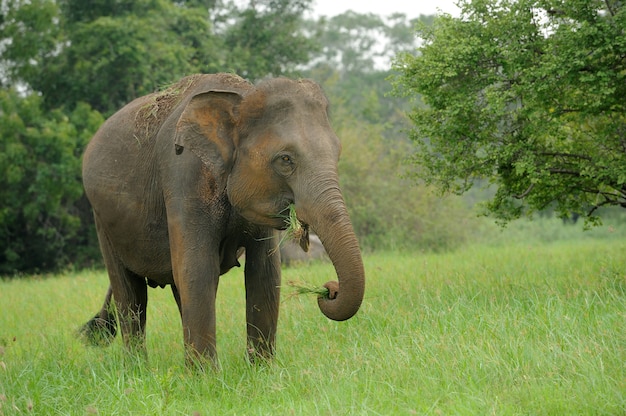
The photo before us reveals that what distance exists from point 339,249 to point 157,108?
7.81 feet

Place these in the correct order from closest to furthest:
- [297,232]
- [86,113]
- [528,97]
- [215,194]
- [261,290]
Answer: [297,232]
[215,194]
[261,290]
[528,97]
[86,113]

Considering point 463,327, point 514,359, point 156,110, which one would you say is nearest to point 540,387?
point 514,359

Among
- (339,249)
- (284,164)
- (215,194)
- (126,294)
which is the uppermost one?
(284,164)

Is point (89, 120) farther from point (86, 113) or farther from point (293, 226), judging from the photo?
point (293, 226)

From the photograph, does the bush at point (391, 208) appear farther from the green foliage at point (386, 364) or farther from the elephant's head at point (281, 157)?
the elephant's head at point (281, 157)

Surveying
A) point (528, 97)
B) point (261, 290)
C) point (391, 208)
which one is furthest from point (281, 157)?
point (391, 208)

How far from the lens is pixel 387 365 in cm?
574

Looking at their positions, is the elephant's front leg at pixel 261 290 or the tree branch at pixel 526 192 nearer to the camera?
the elephant's front leg at pixel 261 290

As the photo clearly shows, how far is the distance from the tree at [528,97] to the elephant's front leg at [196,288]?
4.14 m

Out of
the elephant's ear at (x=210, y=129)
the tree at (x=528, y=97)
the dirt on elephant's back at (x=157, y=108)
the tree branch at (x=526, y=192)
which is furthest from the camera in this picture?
the tree branch at (x=526, y=192)

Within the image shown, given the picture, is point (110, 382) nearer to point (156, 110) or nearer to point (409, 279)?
point (156, 110)

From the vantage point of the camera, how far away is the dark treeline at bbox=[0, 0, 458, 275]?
19.5 meters

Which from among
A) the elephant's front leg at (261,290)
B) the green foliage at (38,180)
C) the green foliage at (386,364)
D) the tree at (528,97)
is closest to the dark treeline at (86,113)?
the green foliage at (38,180)

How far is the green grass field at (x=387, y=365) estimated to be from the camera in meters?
4.96
